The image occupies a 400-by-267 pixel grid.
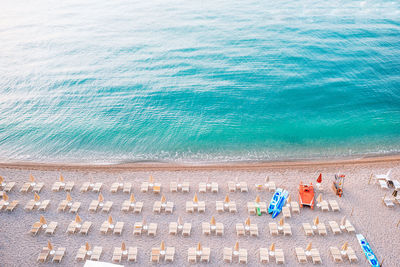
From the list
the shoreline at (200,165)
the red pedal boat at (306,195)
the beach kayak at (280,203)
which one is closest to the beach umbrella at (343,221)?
the red pedal boat at (306,195)

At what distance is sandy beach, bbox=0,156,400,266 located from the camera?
16688 mm

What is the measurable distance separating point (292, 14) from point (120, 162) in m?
58.2

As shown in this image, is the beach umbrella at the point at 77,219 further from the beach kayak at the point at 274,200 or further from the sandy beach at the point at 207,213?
the beach kayak at the point at 274,200

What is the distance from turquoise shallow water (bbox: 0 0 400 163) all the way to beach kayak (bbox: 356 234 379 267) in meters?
10.7

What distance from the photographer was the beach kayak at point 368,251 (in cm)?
1548

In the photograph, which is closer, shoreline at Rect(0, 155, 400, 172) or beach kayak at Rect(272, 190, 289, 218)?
beach kayak at Rect(272, 190, 289, 218)

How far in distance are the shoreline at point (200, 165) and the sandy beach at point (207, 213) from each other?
8 centimetres

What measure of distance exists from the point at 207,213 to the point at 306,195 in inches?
281

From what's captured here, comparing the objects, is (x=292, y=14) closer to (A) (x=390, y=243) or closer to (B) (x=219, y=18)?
(B) (x=219, y=18)

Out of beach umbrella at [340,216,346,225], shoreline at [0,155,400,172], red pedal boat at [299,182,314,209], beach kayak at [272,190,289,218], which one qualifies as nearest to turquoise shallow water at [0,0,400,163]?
shoreline at [0,155,400,172]

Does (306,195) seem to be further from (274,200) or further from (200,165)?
(200,165)

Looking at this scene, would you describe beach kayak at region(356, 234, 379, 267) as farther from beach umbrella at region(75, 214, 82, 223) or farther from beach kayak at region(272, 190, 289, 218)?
beach umbrella at region(75, 214, 82, 223)

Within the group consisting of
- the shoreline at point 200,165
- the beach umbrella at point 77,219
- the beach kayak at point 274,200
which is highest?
the beach umbrella at point 77,219

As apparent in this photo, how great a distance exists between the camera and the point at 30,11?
268 feet
